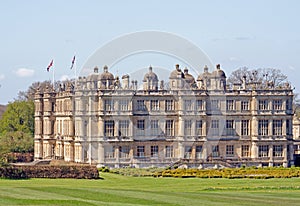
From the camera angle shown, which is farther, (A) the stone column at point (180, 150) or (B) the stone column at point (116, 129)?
(A) the stone column at point (180, 150)

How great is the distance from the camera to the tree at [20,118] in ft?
293

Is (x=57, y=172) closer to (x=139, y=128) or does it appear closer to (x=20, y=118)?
(x=139, y=128)

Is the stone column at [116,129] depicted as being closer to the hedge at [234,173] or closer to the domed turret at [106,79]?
the domed turret at [106,79]

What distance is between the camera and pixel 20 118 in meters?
90.2

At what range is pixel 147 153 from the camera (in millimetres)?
69062

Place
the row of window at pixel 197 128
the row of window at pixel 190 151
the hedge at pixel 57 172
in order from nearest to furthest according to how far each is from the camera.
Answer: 1. the hedge at pixel 57 172
2. the row of window at pixel 197 128
3. the row of window at pixel 190 151

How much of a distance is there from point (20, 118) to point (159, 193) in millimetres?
50793

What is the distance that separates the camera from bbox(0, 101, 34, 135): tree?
8919cm

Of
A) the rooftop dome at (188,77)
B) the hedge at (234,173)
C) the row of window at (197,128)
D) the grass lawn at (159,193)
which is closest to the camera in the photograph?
the grass lawn at (159,193)

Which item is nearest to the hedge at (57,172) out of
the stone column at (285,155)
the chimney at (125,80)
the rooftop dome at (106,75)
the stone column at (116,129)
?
the stone column at (116,129)

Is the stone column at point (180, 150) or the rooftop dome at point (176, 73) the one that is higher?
the rooftop dome at point (176, 73)

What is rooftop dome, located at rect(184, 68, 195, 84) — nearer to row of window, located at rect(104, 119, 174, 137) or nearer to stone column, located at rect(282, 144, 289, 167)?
row of window, located at rect(104, 119, 174, 137)

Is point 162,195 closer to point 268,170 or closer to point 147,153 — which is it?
point 268,170

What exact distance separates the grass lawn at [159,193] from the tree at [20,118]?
3538 cm
